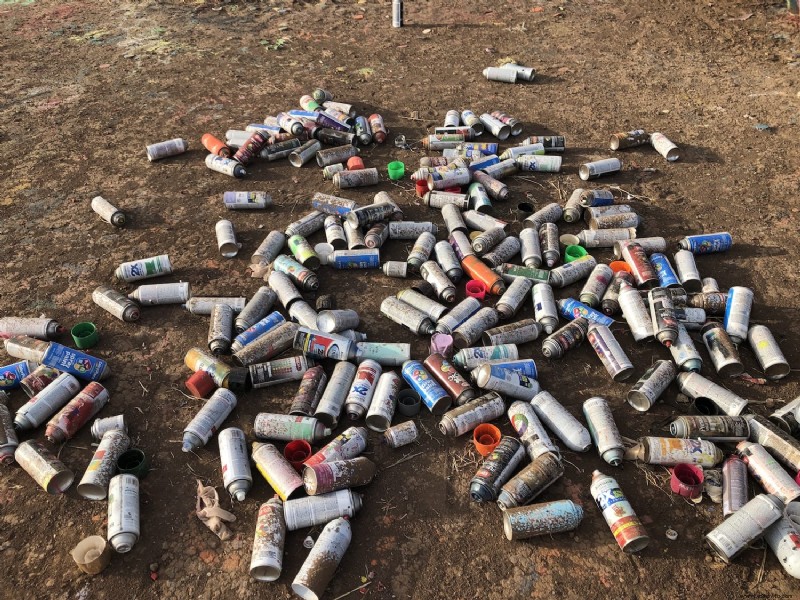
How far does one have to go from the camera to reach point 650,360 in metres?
5.22

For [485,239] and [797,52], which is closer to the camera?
[485,239]

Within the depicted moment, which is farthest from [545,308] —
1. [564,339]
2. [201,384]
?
[201,384]

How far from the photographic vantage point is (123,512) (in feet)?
12.8

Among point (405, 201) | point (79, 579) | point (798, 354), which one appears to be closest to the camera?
point (79, 579)

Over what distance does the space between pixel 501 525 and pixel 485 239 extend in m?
3.12

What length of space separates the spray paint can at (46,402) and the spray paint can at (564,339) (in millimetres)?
4110

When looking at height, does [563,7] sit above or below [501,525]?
above

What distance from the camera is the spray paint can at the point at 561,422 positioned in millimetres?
4391

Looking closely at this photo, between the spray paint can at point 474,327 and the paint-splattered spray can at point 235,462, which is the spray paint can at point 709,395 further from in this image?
the paint-splattered spray can at point 235,462

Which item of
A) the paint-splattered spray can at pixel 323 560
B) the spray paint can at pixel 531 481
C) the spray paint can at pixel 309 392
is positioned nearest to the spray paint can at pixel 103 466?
the spray paint can at pixel 309 392

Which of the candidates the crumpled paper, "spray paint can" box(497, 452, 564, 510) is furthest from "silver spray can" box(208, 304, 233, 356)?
"spray paint can" box(497, 452, 564, 510)

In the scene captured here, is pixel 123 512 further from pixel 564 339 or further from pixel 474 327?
pixel 564 339

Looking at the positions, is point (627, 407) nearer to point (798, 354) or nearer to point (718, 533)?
point (718, 533)

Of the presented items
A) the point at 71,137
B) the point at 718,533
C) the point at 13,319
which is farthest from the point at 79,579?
the point at 71,137
